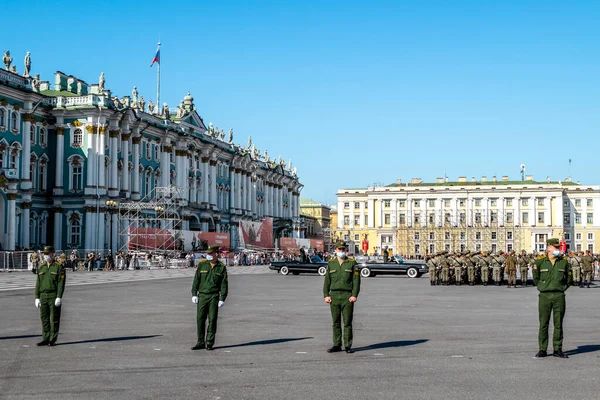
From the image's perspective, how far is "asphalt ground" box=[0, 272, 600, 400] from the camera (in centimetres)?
938

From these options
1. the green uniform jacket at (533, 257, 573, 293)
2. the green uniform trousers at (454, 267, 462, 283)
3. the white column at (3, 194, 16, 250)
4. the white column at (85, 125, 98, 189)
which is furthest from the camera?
the white column at (85, 125, 98, 189)

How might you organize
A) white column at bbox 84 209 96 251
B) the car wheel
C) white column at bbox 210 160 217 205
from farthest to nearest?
white column at bbox 210 160 217 205
white column at bbox 84 209 96 251
the car wheel

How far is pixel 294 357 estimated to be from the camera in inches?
468

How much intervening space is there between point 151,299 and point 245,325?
8959mm

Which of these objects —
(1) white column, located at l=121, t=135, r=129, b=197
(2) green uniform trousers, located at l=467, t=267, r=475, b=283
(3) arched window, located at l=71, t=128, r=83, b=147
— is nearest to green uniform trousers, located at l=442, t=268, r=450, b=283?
(2) green uniform trousers, located at l=467, t=267, r=475, b=283

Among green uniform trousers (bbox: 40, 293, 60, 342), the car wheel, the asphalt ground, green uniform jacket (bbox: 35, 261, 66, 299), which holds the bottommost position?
the asphalt ground

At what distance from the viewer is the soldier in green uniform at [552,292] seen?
11883 millimetres

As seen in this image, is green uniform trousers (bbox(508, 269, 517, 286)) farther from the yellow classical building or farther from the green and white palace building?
the yellow classical building

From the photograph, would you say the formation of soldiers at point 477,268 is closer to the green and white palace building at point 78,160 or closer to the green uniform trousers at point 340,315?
the green uniform trousers at point 340,315

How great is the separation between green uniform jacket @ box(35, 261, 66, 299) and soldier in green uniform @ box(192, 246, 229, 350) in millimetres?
2479

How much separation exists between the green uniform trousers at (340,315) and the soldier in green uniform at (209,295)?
73.6 inches

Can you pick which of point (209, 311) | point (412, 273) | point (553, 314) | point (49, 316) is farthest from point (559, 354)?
point (412, 273)

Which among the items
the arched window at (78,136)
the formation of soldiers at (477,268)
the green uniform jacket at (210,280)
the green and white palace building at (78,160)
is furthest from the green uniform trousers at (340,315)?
the arched window at (78,136)

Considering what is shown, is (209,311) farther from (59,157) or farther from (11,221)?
(59,157)
